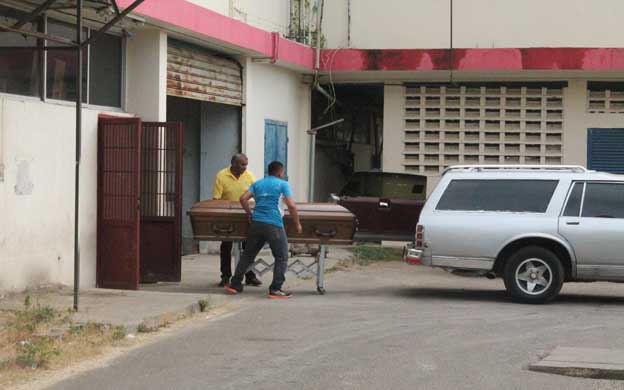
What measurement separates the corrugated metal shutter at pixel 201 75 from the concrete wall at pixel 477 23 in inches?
162

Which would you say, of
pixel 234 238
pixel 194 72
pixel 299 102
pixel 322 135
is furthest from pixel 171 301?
pixel 322 135

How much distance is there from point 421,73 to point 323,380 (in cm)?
1461

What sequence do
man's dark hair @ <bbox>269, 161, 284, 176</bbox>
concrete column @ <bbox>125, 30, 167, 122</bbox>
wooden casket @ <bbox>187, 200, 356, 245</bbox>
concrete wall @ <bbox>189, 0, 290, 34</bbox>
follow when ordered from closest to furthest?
man's dark hair @ <bbox>269, 161, 284, 176</bbox>, wooden casket @ <bbox>187, 200, 356, 245</bbox>, concrete column @ <bbox>125, 30, 167, 122</bbox>, concrete wall @ <bbox>189, 0, 290, 34</bbox>

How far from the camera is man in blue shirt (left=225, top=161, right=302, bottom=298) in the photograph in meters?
13.6

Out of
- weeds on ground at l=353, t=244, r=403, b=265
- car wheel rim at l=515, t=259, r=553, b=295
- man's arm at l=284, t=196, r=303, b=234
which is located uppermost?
man's arm at l=284, t=196, r=303, b=234

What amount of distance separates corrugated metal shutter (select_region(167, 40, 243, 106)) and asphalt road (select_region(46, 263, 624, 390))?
13.4 ft

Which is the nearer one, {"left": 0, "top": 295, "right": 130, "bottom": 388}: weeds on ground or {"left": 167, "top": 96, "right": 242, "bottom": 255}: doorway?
{"left": 0, "top": 295, "right": 130, "bottom": 388}: weeds on ground

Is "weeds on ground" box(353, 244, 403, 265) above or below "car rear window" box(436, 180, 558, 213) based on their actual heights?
below

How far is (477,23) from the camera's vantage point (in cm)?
2225

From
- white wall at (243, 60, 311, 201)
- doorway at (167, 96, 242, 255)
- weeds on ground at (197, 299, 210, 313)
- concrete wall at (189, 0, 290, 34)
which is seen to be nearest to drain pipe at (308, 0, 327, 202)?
white wall at (243, 60, 311, 201)

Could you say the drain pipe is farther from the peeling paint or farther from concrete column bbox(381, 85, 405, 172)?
the peeling paint

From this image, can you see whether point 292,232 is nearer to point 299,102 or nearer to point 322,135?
point 299,102

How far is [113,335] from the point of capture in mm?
10477

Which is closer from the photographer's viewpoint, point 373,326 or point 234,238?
point 373,326
